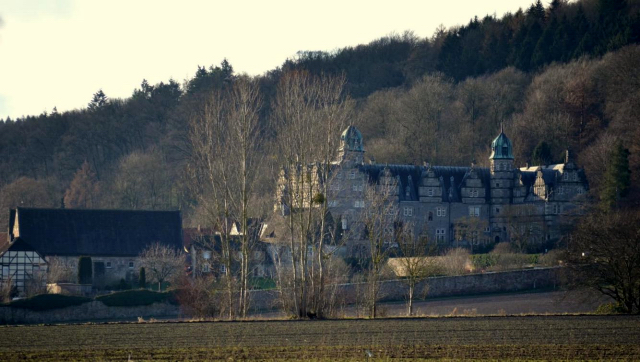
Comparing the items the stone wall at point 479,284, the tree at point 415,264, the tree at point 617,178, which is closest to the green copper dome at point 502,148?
the tree at point 617,178

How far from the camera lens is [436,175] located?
8250cm

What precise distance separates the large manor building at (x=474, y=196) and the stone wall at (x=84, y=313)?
24344 millimetres

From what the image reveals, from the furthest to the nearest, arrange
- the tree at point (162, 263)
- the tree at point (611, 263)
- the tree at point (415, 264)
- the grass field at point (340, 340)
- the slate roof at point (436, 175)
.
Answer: the slate roof at point (436, 175) < the tree at point (162, 263) < the tree at point (415, 264) < the tree at point (611, 263) < the grass field at point (340, 340)

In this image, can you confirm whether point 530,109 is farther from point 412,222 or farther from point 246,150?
point 246,150

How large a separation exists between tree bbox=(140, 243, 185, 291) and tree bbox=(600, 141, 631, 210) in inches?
1168

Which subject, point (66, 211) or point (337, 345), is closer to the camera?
point (337, 345)

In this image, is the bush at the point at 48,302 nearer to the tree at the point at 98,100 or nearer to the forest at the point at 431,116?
the forest at the point at 431,116

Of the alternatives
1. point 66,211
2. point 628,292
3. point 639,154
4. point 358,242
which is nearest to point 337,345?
point 628,292

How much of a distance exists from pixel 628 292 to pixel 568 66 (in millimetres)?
64689

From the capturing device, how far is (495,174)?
275 ft

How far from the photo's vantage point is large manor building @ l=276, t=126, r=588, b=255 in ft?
255

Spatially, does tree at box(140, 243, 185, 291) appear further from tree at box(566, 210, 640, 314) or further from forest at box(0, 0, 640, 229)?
tree at box(566, 210, 640, 314)

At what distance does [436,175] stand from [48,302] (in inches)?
1571

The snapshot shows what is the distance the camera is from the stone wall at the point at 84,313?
160ft
